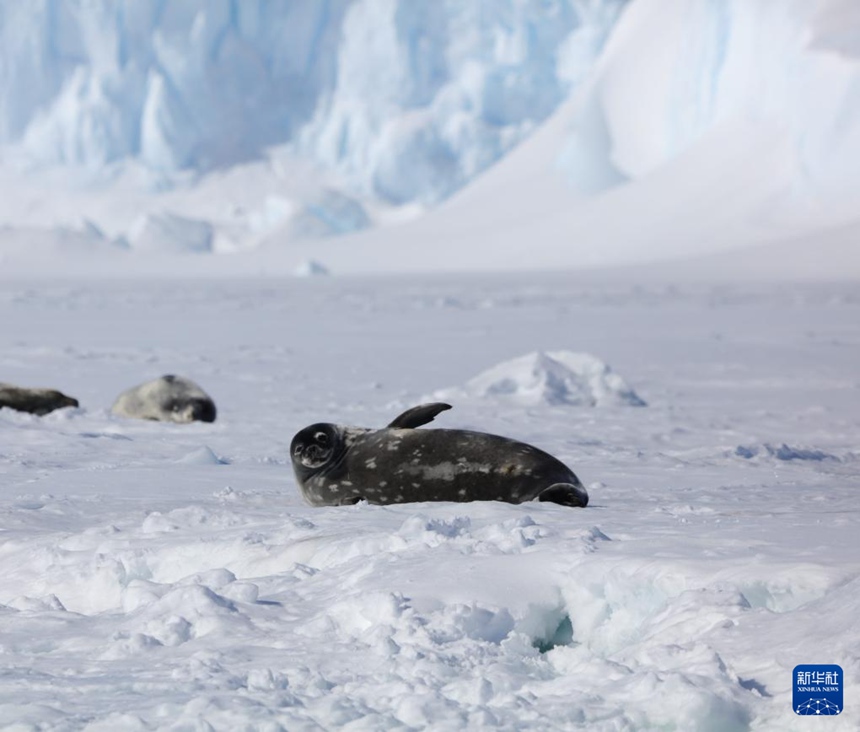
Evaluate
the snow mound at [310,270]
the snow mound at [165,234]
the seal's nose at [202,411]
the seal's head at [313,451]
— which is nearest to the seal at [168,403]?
the seal's nose at [202,411]

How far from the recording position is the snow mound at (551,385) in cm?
898

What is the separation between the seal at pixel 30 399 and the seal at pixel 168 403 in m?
A: 0.43

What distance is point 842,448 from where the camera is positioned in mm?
6754

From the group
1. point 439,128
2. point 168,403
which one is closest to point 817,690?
point 168,403

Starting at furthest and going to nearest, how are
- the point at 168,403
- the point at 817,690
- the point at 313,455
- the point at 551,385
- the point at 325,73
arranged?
1. the point at 325,73
2. the point at 551,385
3. the point at 168,403
4. the point at 313,455
5. the point at 817,690

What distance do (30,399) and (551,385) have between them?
3.65 meters

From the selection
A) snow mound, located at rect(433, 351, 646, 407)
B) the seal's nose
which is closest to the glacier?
snow mound, located at rect(433, 351, 646, 407)

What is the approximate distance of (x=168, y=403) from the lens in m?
7.90

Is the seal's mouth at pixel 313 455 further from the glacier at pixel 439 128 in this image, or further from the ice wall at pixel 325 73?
the ice wall at pixel 325 73

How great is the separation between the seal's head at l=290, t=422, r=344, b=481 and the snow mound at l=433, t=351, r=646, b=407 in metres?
4.13

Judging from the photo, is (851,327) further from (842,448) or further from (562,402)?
(842,448)

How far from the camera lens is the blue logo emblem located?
235cm

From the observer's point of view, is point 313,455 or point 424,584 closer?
point 424,584

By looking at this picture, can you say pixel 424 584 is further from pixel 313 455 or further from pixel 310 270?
pixel 310 270
